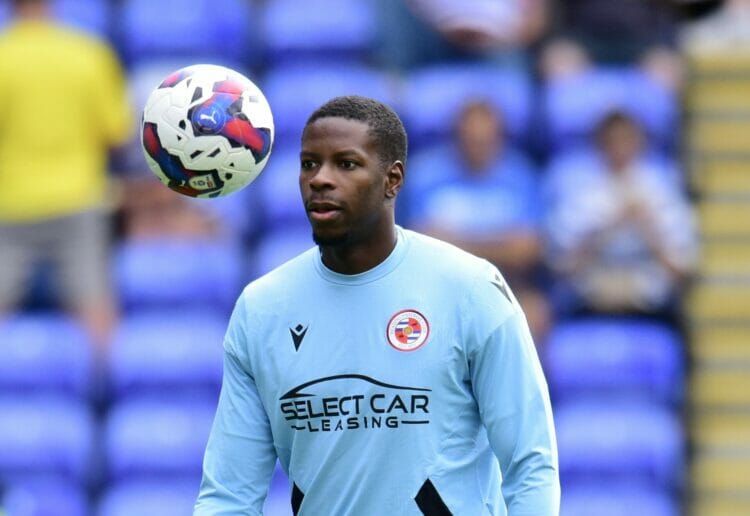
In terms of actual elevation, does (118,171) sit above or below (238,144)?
above

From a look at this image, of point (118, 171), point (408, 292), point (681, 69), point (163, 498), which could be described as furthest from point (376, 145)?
point (681, 69)

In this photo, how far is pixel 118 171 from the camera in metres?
9.50

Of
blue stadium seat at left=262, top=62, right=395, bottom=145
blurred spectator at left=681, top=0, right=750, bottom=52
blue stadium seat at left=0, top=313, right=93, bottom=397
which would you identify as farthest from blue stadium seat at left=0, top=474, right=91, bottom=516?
blurred spectator at left=681, top=0, right=750, bottom=52

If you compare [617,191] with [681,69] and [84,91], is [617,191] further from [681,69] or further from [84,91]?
[84,91]

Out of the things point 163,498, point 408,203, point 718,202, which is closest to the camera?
point 163,498

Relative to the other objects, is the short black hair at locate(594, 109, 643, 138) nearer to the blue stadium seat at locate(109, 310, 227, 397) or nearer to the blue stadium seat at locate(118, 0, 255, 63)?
the blue stadium seat at locate(118, 0, 255, 63)

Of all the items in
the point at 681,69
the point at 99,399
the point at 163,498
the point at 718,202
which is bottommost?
the point at 163,498

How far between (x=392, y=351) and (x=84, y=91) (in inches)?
209

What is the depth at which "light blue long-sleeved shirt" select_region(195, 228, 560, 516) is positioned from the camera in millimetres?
4262

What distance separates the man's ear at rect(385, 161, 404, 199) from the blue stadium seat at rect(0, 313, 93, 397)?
486 cm

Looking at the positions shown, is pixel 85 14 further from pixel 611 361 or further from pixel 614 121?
pixel 611 361

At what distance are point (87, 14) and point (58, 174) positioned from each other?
1.51 m

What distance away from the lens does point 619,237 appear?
355 inches

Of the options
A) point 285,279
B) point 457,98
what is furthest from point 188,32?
point 285,279
